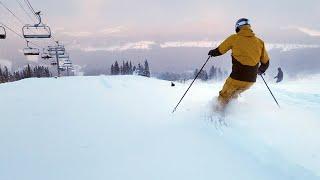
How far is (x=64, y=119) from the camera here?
6707 mm

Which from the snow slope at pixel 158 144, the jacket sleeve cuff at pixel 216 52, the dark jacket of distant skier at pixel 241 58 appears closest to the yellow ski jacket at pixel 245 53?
the dark jacket of distant skier at pixel 241 58

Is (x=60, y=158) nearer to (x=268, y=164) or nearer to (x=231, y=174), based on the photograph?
(x=231, y=174)

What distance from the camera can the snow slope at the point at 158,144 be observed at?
4020 millimetres

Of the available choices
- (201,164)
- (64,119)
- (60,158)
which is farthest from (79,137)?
(201,164)

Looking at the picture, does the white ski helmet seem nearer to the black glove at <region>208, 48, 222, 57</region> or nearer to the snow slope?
the black glove at <region>208, 48, 222, 57</region>

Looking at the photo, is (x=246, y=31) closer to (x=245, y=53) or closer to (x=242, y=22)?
(x=242, y=22)

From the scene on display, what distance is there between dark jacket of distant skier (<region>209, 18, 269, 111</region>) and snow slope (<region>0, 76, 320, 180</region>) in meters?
0.34

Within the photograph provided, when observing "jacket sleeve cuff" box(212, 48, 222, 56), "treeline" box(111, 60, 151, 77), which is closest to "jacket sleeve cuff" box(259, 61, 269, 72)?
"jacket sleeve cuff" box(212, 48, 222, 56)

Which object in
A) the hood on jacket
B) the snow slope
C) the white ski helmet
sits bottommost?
the snow slope

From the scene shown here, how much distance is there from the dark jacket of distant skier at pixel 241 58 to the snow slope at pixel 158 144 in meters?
0.34

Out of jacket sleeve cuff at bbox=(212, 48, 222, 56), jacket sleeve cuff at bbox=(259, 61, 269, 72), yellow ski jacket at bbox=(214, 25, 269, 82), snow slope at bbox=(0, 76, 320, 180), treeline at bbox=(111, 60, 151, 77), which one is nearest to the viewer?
snow slope at bbox=(0, 76, 320, 180)

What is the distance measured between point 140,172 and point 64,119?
3148 mm

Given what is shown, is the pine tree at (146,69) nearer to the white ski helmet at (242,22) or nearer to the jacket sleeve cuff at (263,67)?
the jacket sleeve cuff at (263,67)

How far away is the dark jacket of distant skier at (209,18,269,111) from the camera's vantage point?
7141mm
